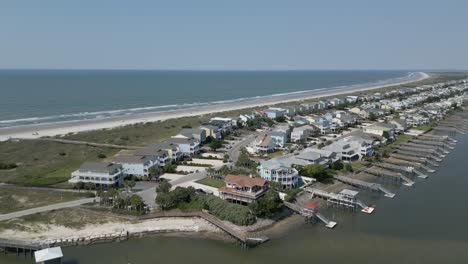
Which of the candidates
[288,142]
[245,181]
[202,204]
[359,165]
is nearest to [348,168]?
[359,165]

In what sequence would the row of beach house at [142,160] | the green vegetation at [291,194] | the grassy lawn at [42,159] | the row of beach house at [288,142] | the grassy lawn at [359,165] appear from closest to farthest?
1. the green vegetation at [291,194]
2. the row of beach house at [142,160]
3. the row of beach house at [288,142]
4. the grassy lawn at [42,159]
5. the grassy lawn at [359,165]

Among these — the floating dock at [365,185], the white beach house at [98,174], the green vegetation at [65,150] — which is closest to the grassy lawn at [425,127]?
the green vegetation at [65,150]

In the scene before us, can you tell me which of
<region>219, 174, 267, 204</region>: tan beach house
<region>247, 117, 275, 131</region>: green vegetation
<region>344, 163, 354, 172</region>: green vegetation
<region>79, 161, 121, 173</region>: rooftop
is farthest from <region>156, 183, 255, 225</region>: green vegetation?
<region>247, 117, 275, 131</region>: green vegetation

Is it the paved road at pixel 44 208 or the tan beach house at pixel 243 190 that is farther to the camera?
the tan beach house at pixel 243 190

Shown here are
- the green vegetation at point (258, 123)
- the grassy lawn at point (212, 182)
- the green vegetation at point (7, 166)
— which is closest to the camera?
the grassy lawn at point (212, 182)

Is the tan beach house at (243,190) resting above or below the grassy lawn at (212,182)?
above

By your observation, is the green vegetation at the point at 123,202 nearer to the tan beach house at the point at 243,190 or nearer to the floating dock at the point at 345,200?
the tan beach house at the point at 243,190

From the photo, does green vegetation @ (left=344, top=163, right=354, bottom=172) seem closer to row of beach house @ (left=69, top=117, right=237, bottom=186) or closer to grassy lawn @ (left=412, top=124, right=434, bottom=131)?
row of beach house @ (left=69, top=117, right=237, bottom=186)

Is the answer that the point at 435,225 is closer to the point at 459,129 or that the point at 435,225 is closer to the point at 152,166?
the point at 152,166
